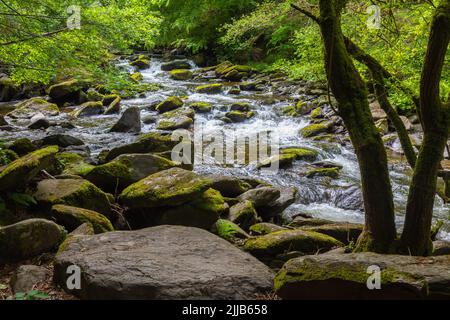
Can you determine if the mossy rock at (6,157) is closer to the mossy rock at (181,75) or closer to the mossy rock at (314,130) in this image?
the mossy rock at (314,130)

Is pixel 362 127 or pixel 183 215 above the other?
pixel 362 127

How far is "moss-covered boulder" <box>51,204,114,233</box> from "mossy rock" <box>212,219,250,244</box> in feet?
5.68

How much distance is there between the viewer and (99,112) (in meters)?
16.5

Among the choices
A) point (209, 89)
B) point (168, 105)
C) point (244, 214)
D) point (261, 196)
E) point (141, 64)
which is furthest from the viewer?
point (141, 64)

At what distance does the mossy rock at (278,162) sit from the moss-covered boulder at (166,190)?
4.96 metres

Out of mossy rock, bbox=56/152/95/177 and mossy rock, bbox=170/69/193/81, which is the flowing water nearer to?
mossy rock, bbox=170/69/193/81

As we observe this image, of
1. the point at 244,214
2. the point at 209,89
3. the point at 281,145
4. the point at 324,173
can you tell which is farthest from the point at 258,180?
the point at 209,89

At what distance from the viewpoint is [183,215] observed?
241 inches

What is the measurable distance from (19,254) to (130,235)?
1205 millimetres

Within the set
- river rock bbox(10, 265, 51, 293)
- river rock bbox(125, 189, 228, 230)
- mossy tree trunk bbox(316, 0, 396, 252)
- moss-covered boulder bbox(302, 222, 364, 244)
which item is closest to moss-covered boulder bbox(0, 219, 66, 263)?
river rock bbox(10, 265, 51, 293)

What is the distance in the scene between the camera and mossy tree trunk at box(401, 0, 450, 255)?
4.00 metres

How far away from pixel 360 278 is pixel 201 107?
13730 mm

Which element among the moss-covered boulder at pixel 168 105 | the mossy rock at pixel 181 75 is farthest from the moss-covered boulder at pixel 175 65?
the moss-covered boulder at pixel 168 105

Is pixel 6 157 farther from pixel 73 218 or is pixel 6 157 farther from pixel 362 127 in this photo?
pixel 362 127
